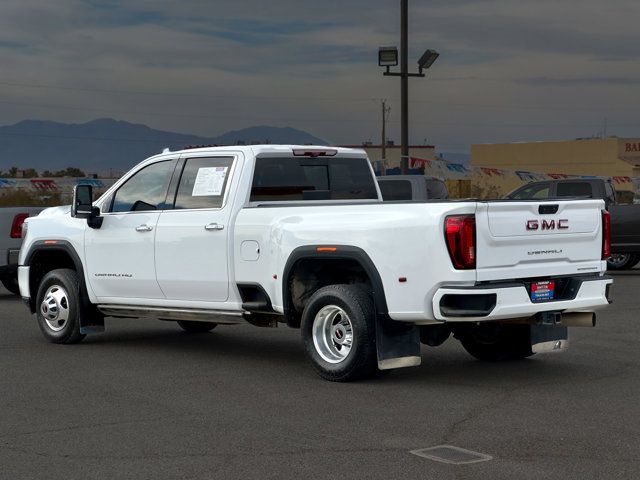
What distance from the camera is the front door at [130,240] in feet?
37.2

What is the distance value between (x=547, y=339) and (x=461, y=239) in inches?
83.8

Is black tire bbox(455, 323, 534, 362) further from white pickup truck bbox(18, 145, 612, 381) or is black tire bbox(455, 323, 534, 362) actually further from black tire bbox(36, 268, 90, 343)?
black tire bbox(36, 268, 90, 343)

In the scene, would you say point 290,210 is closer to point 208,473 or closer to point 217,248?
point 217,248

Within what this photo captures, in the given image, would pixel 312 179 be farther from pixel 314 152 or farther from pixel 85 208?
pixel 85 208

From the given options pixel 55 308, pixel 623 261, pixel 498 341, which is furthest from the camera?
pixel 623 261

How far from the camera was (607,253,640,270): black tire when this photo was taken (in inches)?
907

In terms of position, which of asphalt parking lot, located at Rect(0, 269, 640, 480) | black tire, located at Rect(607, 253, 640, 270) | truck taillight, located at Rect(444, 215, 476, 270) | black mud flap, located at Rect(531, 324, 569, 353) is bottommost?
black tire, located at Rect(607, 253, 640, 270)

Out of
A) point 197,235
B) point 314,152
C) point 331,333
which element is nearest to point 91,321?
point 197,235

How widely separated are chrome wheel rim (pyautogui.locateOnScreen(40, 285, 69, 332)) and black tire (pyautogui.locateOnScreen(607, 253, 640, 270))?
44.1ft

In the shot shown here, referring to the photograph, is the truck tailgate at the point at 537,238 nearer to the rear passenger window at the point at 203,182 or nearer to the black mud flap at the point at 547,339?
the black mud flap at the point at 547,339

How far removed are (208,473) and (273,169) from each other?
15.9ft

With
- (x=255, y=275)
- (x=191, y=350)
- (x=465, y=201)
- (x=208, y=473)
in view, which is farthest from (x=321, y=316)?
(x=208, y=473)

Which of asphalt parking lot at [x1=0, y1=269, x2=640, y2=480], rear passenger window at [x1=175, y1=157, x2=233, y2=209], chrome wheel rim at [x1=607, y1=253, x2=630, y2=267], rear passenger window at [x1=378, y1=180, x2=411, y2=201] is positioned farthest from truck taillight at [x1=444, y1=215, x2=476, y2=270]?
chrome wheel rim at [x1=607, y1=253, x2=630, y2=267]

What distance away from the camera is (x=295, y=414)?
827 centimetres
